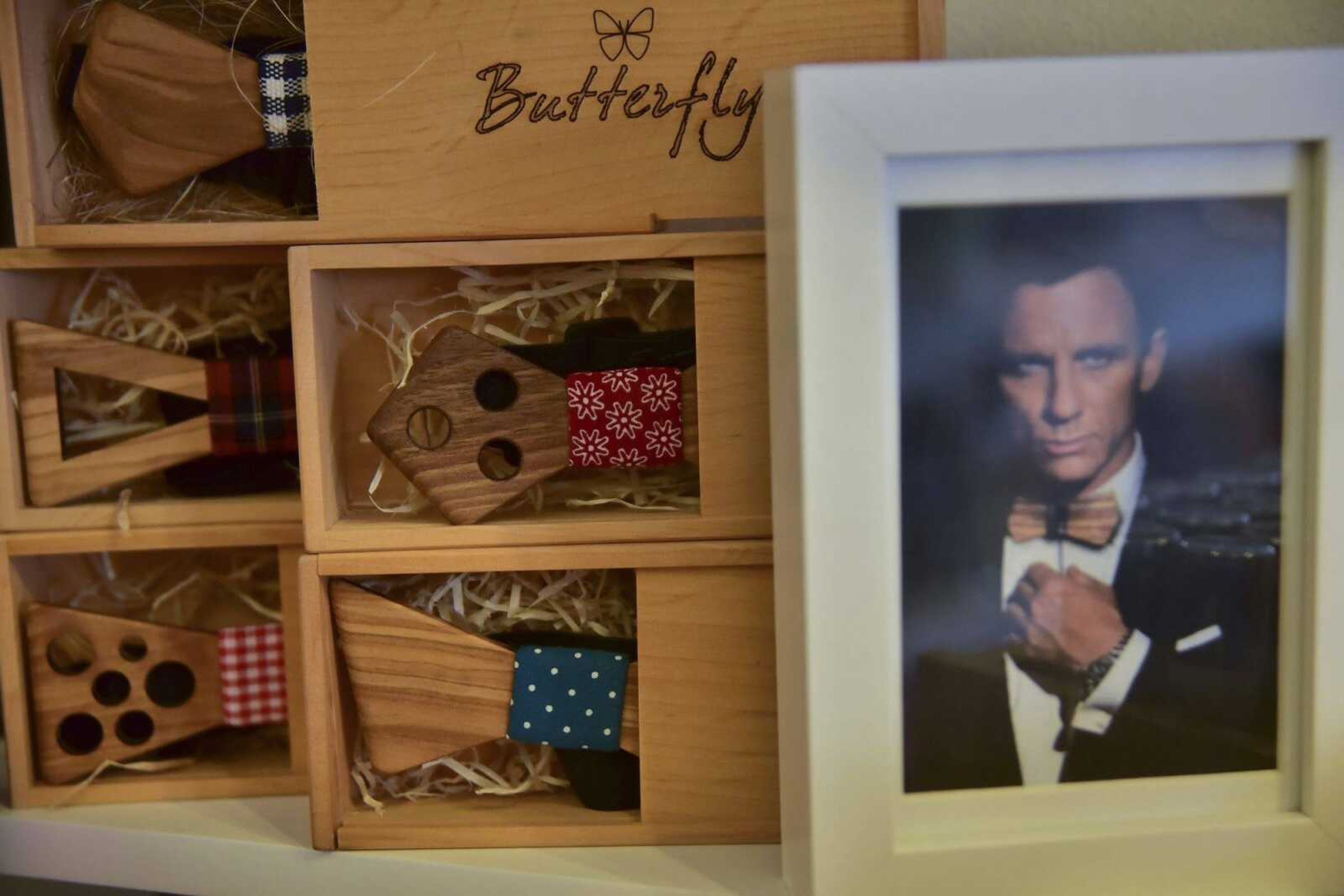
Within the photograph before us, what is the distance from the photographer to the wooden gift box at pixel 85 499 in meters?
0.91

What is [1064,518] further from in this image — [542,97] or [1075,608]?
[542,97]

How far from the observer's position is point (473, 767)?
2.97ft

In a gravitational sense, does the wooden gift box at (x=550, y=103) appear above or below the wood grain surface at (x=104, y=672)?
above

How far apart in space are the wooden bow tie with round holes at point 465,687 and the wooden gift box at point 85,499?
0.48 ft

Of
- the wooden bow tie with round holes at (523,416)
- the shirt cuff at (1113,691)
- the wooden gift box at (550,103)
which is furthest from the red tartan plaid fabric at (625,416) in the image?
the shirt cuff at (1113,691)

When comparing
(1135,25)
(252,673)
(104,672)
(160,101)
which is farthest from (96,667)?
(1135,25)

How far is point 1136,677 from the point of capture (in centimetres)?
74

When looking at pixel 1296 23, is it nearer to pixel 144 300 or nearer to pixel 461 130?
pixel 461 130

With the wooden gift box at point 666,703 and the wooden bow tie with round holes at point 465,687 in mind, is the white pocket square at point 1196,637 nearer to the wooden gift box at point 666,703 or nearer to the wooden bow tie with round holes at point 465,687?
the wooden gift box at point 666,703

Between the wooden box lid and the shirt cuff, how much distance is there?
422 mm

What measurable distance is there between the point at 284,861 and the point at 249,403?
36cm

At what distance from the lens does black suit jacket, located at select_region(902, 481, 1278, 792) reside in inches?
28.5

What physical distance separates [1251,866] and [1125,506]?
0.81ft

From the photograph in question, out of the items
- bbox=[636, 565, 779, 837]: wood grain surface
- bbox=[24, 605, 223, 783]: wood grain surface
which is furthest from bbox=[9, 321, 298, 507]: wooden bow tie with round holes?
bbox=[636, 565, 779, 837]: wood grain surface
